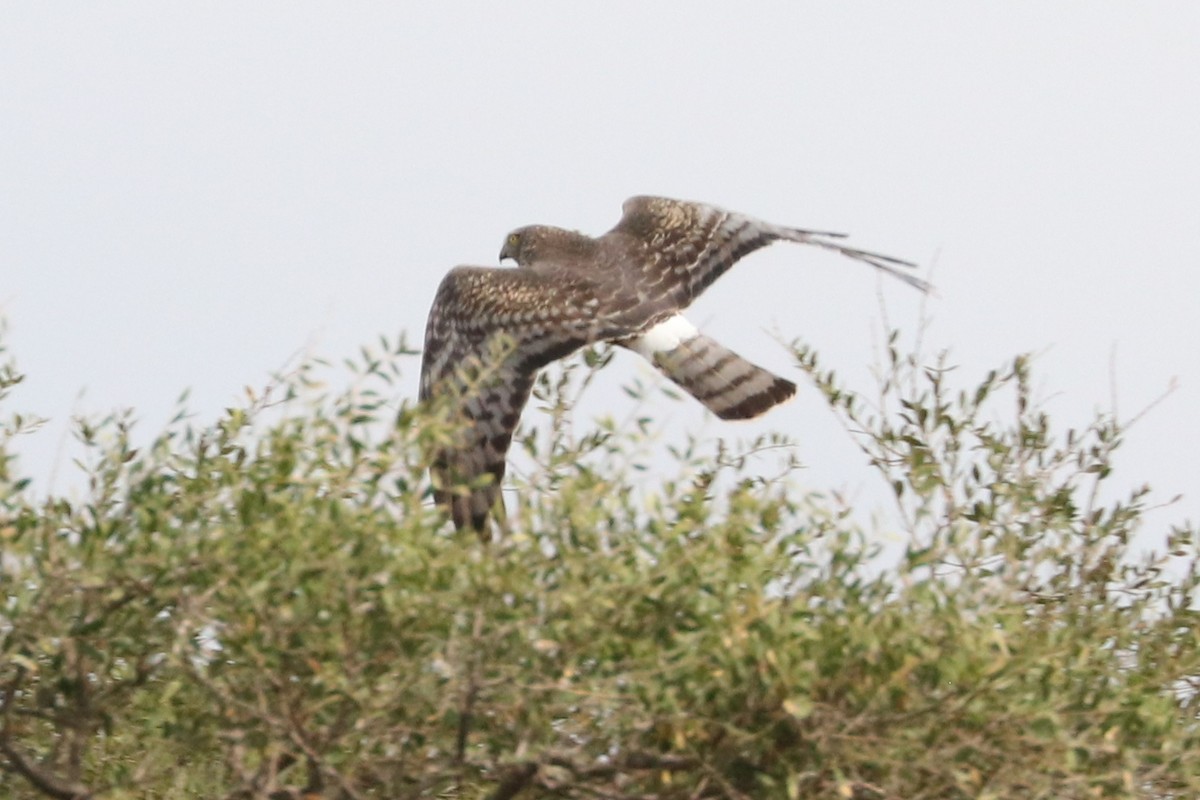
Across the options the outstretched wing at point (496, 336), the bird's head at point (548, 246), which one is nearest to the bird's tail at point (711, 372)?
the outstretched wing at point (496, 336)

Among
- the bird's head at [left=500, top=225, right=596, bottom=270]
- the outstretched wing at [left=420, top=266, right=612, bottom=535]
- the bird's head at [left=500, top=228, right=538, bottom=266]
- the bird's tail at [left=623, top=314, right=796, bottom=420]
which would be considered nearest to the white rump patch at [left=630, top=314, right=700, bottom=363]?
the bird's tail at [left=623, top=314, right=796, bottom=420]

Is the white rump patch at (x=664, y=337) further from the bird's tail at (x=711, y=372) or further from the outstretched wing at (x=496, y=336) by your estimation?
the outstretched wing at (x=496, y=336)

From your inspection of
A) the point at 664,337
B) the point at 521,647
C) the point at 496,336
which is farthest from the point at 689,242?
the point at 521,647

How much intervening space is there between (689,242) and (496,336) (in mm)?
2536

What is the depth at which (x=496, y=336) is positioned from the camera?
1069 cm

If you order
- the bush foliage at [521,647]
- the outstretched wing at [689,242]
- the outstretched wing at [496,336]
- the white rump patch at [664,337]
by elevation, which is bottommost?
the bush foliage at [521,647]

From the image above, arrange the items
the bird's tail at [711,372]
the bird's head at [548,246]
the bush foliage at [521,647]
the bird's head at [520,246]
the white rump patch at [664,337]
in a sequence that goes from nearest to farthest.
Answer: the bush foliage at [521,647], the bird's tail at [711,372], the white rump patch at [664,337], the bird's head at [548,246], the bird's head at [520,246]

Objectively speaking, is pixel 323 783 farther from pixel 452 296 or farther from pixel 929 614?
pixel 452 296

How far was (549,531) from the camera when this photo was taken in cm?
741

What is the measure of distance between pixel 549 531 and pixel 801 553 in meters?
1.36

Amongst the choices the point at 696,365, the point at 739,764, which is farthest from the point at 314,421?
the point at 696,365

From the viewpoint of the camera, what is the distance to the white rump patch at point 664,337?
1217 centimetres

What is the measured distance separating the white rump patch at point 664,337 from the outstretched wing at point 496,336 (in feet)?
1.73

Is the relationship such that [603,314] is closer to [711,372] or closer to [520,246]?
[711,372]
